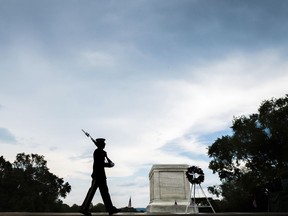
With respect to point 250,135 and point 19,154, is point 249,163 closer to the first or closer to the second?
point 250,135

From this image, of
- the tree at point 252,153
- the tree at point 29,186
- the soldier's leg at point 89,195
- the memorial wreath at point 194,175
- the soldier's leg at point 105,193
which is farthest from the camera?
the tree at point 29,186

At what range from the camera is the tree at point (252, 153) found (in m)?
40.6

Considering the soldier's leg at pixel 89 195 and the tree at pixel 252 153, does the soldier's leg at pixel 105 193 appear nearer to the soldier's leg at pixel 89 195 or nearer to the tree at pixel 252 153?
the soldier's leg at pixel 89 195

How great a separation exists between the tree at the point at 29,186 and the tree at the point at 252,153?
3807cm

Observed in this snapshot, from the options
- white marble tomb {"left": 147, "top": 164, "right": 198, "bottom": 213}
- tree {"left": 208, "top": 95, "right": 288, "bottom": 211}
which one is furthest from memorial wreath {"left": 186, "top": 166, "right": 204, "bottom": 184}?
tree {"left": 208, "top": 95, "right": 288, "bottom": 211}

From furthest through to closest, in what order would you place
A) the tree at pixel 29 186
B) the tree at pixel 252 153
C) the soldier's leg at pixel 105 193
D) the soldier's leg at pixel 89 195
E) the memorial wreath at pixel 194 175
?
the tree at pixel 29 186 → the tree at pixel 252 153 → the memorial wreath at pixel 194 175 → the soldier's leg at pixel 105 193 → the soldier's leg at pixel 89 195

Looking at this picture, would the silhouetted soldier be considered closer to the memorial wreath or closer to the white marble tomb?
the memorial wreath

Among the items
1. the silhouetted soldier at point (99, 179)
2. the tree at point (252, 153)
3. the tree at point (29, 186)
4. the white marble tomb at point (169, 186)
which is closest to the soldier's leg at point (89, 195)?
the silhouetted soldier at point (99, 179)

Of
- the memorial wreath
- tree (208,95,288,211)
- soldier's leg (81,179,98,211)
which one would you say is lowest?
soldier's leg (81,179,98,211)

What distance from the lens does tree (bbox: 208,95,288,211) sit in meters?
40.6

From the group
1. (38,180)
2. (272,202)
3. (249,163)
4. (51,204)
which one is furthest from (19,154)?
(272,202)

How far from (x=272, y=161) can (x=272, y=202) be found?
2293 centimetres

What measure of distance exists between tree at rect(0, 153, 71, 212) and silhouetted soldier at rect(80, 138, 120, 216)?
201ft

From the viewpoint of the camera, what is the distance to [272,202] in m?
20.6
